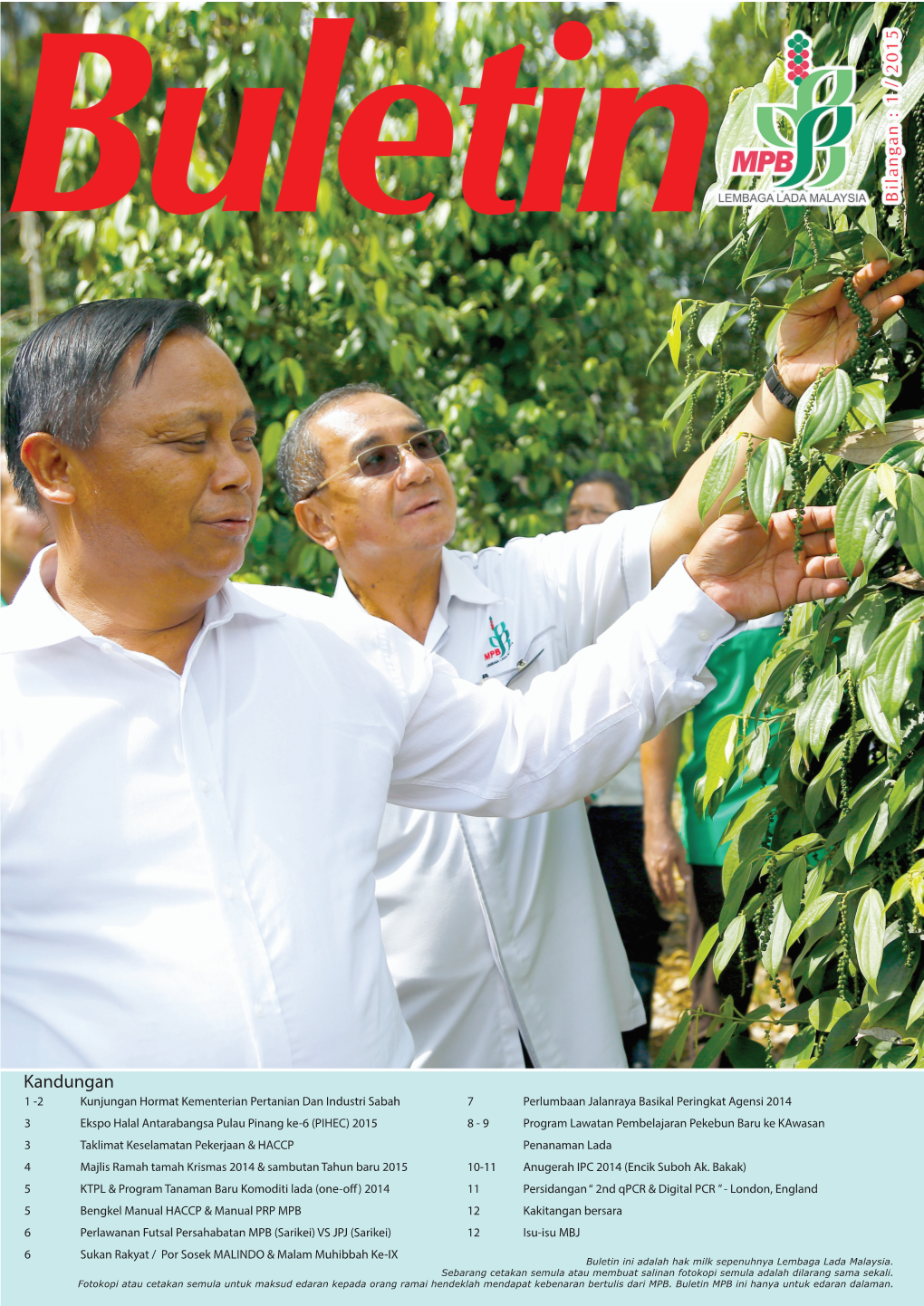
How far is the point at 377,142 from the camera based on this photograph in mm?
1703

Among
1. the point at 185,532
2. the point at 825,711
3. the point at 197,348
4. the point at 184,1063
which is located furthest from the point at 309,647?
the point at 825,711

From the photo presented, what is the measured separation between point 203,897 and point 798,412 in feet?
2.39

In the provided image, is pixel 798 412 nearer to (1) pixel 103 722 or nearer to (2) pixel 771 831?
(2) pixel 771 831

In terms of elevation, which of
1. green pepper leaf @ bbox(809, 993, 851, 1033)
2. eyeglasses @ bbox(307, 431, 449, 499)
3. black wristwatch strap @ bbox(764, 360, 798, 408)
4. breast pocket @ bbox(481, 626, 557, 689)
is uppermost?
black wristwatch strap @ bbox(764, 360, 798, 408)

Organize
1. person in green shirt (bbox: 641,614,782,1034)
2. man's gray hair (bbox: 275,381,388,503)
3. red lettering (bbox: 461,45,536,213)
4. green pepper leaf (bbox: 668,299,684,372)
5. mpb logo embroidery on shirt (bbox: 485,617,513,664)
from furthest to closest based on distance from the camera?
person in green shirt (bbox: 641,614,782,1034)
man's gray hair (bbox: 275,381,388,503)
mpb logo embroidery on shirt (bbox: 485,617,513,664)
red lettering (bbox: 461,45,536,213)
green pepper leaf (bbox: 668,299,684,372)

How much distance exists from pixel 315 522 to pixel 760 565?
0.90 m

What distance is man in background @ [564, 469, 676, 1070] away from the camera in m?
2.60

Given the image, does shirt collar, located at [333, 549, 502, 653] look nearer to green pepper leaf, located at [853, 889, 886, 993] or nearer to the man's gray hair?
the man's gray hair

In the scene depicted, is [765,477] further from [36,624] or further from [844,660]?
[36,624]

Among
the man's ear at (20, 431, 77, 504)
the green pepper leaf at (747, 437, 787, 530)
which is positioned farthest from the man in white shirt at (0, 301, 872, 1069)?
the green pepper leaf at (747, 437, 787, 530)

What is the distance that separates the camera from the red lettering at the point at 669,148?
1.51 meters

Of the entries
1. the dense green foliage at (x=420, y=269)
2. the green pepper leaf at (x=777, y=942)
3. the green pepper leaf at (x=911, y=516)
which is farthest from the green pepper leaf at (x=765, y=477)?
the dense green foliage at (x=420, y=269)

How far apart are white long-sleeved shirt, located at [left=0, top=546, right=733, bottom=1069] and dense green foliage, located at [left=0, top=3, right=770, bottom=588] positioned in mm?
1488
